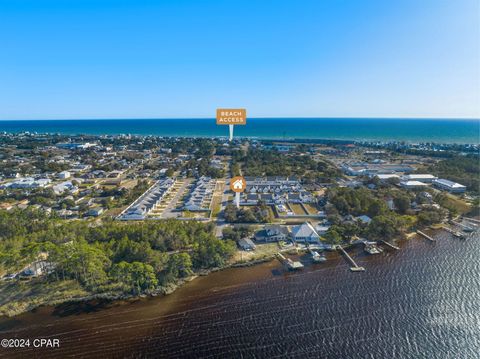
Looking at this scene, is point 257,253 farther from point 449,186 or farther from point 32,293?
point 449,186

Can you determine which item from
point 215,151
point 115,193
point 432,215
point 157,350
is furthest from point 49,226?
point 215,151

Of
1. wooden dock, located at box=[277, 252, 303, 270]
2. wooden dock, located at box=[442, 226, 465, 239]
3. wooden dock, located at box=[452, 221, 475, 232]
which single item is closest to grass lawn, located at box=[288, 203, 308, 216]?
wooden dock, located at box=[277, 252, 303, 270]

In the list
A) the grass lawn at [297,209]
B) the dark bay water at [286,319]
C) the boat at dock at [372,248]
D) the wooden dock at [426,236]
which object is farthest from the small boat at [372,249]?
the grass lawn at [297,209]

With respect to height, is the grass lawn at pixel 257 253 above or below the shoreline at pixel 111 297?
above

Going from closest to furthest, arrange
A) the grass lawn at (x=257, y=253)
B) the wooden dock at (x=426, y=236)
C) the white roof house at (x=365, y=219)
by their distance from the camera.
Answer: the grass lawn at (x=257, y=253) → the wooden dock at (x=426, y=236) → the white roof house at (x=365, y=219)

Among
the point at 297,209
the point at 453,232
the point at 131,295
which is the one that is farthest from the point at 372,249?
the point at 131,295

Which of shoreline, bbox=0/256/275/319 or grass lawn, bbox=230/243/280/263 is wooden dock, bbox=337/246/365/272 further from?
shoreline, bbox=0/256/275/319

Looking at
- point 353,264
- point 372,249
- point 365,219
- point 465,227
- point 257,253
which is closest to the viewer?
point 353,264

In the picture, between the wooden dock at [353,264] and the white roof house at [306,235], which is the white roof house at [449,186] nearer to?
the wooden dock at [353,264]
